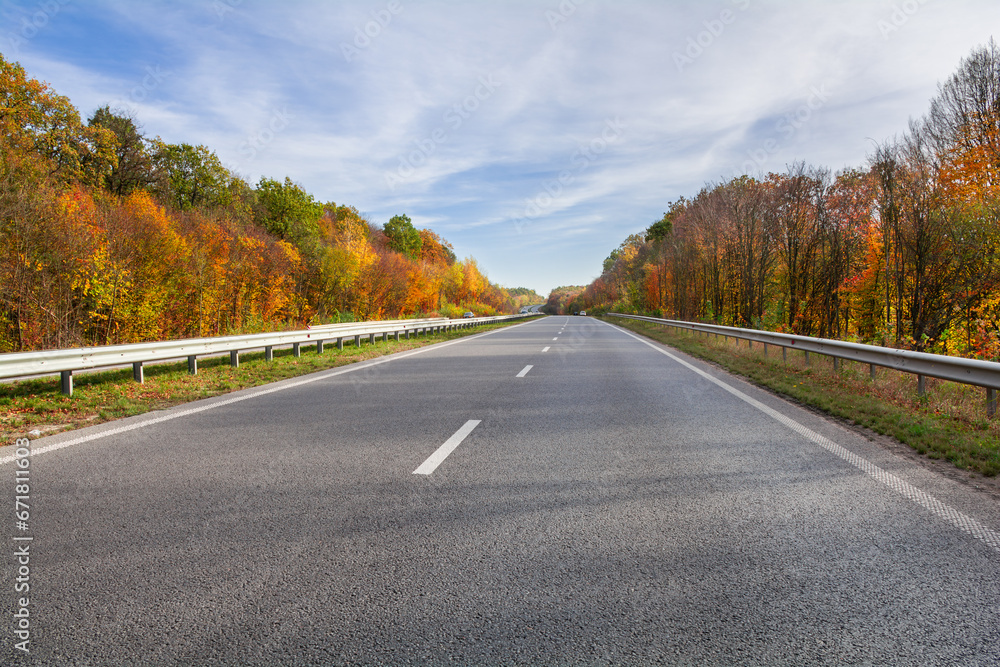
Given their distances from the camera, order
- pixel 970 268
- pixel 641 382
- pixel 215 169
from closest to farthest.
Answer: pixel 641 382 < pixel 970 268 < pixel 215 169

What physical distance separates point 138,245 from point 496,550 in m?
21.2

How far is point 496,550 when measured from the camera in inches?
115

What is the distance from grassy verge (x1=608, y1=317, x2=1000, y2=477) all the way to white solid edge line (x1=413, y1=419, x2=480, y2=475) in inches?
170

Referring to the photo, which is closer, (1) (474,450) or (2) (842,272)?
(1) (474,450)

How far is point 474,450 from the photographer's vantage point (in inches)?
195

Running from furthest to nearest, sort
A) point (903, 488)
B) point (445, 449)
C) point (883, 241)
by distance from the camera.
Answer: point (883, 241)
point (445, 449)
point (903, 488)

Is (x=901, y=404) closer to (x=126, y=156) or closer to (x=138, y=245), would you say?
(x=138, y=245)

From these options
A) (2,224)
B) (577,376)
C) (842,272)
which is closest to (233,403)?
(577,376)

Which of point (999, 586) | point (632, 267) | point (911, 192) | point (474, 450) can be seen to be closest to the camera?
point (999, 586)

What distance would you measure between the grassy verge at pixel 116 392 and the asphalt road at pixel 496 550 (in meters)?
0.98

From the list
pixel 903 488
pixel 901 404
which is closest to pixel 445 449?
pixel 903 488

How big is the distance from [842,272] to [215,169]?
135 feet

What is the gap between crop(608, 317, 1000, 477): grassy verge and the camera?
4848 mm

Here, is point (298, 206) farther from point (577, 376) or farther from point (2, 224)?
point (577, 376)
